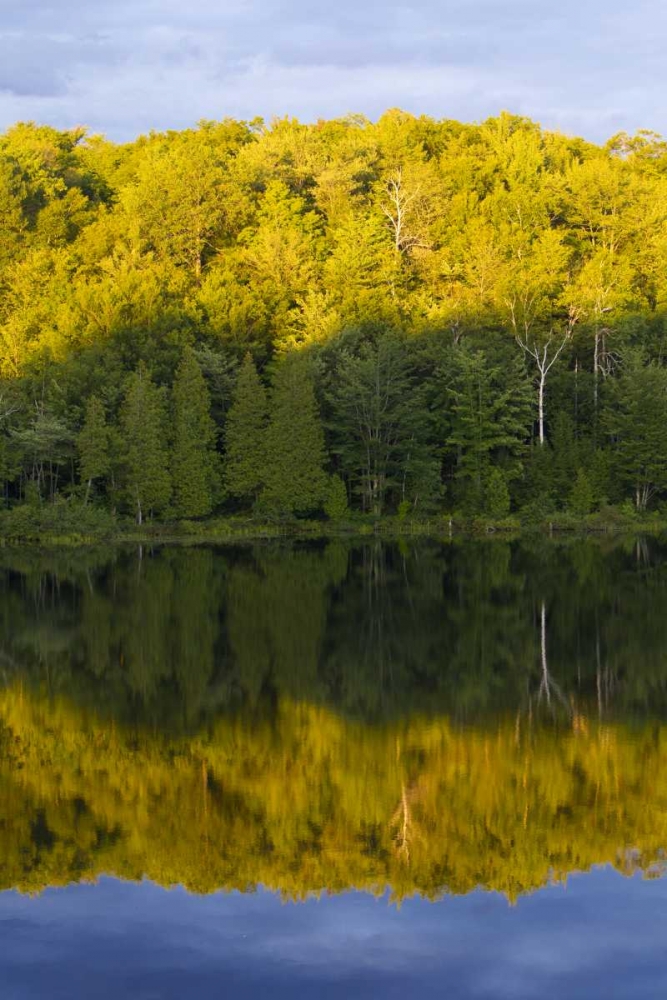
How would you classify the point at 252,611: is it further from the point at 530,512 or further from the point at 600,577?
the point at 530,512

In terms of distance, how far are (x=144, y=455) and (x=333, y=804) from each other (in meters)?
34.2

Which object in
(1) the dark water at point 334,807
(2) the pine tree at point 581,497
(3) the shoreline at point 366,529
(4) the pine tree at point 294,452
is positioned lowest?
(3) the shoreline at point 366,529

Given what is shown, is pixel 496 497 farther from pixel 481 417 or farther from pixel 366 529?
pixel 366 529

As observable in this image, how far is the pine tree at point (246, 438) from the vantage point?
155 ft

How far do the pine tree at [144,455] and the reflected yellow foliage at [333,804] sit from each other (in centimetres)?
2987

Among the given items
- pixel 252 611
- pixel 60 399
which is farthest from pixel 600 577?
pixel 60 399

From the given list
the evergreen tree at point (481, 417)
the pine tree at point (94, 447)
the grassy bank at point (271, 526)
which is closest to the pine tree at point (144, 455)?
the pine tree at point (94, 447)

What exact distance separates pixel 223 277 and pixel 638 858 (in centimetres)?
4595

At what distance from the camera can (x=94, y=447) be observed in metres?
45.2

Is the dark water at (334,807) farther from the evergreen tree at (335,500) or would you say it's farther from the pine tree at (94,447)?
the evergreen tree at (335,500)

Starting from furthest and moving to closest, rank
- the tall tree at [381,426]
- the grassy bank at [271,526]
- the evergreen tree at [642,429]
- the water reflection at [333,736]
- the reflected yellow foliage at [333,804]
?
the evergreen tree at [642,429] < the tall tree at [381,426] < the grassy bank at [271,526] < the water reflection at [333,736] < the reflected yellow foliage at [333,804]

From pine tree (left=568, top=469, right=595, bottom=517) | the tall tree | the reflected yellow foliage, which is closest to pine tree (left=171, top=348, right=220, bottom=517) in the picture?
the tall tree

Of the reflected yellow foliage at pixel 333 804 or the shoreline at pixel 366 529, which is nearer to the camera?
the reflected yellow foliage at pixel 333 804

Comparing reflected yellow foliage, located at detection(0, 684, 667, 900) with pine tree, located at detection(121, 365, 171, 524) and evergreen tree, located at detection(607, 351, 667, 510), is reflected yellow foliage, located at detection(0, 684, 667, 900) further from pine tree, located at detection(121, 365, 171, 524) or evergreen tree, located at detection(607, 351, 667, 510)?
evergreen tree, located at detection(607, 351, 667, 510)
